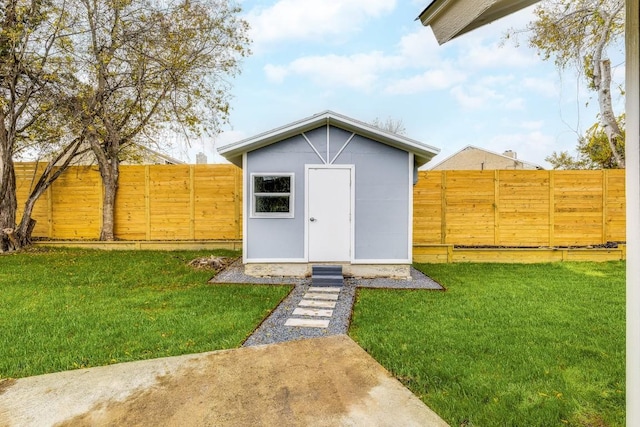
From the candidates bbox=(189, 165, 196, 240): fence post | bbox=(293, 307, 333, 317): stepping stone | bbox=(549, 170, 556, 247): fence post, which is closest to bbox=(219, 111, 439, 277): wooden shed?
bbox=(293, 307, 333, 317): stepping stone

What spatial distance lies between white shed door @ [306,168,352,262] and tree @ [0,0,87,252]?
6609 mm

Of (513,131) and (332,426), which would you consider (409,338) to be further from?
(513,131)

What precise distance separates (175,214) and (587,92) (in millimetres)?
12060

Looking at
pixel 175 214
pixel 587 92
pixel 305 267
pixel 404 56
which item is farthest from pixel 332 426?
pixel 404 56

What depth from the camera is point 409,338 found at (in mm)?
3381

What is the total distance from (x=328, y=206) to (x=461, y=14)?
16.9ft

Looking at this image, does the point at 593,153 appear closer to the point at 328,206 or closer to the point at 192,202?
the point at 328,206

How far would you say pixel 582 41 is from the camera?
891 cm

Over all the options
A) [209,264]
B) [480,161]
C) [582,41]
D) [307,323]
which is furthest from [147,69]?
[480,161]

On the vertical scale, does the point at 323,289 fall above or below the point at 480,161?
below

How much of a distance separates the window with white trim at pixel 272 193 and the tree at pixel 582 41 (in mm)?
8159

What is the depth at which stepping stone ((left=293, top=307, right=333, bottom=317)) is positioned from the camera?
4.23m

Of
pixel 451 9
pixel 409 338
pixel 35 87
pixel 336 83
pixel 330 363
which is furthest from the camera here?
pixel 336 83

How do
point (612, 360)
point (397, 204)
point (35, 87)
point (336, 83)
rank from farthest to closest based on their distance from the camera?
point (336, 83) < point (35, 87) < point (397, 204) < point (612, 360)
